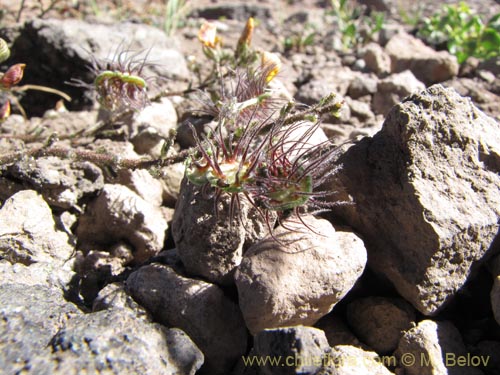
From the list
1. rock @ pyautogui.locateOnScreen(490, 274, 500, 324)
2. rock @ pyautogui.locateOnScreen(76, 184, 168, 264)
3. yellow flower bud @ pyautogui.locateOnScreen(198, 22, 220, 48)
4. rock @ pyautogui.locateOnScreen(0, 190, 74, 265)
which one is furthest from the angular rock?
yellow flower bud @ pyautogui.locateOnScreen(198, 22, 220, 48)

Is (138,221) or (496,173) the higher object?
(496,173)

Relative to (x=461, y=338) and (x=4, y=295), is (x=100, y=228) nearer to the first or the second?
(x=4, y=295)

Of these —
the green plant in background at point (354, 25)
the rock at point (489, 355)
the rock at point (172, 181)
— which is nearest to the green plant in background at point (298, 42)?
the green plant in background at point (354, 25)

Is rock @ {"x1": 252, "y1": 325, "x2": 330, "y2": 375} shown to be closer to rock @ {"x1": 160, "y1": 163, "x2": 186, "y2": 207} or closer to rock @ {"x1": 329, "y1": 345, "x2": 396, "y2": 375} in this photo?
rock @ {"x1": 329, "y1": 345, "x2": 396, "y2": 375}

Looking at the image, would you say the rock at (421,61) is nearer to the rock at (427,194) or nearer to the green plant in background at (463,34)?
the green plant in background at (463,34)

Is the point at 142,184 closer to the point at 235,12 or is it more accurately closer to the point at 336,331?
the point at 336,331

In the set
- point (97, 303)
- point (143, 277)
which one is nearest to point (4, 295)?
point (97, 303)

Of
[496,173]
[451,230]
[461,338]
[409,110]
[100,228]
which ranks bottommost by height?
[100,228]
